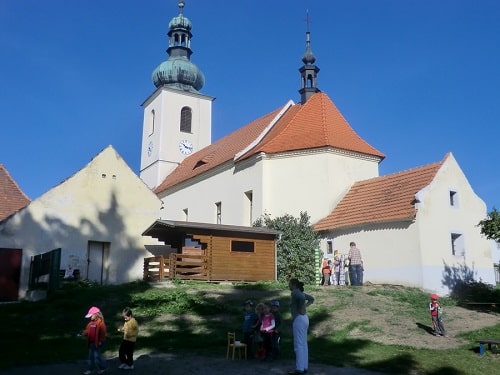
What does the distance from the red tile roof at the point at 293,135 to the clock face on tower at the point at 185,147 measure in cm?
744

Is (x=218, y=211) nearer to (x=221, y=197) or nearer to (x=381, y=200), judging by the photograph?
(x=221, y=197)

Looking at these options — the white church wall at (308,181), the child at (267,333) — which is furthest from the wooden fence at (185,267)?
the child at (267,333)

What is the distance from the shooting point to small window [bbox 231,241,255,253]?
22188mm

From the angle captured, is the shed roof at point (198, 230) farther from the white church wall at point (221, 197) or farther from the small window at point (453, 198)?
the small window at point (453, 198)

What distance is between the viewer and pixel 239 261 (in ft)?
72.3

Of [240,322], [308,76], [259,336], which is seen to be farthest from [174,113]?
[259,336]

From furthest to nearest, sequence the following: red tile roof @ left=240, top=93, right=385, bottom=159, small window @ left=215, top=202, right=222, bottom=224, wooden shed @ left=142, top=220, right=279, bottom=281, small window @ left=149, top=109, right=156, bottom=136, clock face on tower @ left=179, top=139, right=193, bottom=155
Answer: small window @ left=149, top=109, right=156, bottom=136
clock face on tower @ left=179, top=139, right=193, bottom=155
small window @ left=215, top=202, right=222, bottom=224
red tile roof @ left=240, top=93, right=385, bottom=159
wooden shed @ left=142, top=220, right=279, bottom=281

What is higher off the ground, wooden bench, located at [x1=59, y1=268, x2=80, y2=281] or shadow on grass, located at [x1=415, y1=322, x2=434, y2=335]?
wooden bench, located at [x1=59, y1=268, x2=80, y2=281]

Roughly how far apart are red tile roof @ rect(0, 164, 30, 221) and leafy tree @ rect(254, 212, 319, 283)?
1157 centimetres

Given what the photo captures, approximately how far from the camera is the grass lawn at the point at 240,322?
11.0 meters

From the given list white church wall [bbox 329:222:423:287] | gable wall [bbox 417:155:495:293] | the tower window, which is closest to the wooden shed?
white church wall [bbox 329:222:423:287]

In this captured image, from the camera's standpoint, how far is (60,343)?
41.1ft

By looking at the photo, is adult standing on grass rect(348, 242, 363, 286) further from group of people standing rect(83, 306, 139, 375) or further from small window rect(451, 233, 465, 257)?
group of people standing rect(83, 306, 139, 375)

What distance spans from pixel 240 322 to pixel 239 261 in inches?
290
